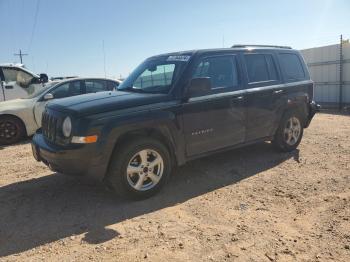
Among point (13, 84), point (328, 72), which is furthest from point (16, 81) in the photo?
point (328, 72)

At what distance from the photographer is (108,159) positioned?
4703 mm

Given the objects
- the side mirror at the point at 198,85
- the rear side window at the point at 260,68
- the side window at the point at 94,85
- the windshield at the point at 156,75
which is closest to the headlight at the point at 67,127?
the windshield at the point at 156,75

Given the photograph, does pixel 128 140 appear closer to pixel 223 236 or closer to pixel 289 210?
pixel 223 236

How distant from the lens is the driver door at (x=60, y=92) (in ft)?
31.2

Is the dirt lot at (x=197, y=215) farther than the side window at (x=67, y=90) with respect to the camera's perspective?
No

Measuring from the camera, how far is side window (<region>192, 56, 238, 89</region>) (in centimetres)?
570

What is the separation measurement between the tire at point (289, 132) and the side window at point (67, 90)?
17.5 feet

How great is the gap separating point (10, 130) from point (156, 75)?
499cm

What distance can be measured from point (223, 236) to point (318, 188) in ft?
6.54

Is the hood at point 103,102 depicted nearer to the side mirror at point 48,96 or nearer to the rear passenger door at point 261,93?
the rear passenger door at point 261,93

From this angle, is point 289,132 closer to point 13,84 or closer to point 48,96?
point 48,96

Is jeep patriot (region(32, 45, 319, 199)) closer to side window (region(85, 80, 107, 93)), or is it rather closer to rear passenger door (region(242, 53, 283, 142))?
rear passenger door (region(242, 53, 283, 142))

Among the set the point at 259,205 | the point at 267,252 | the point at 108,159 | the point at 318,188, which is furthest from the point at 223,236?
the point at 318,188

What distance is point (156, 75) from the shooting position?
231 inches
